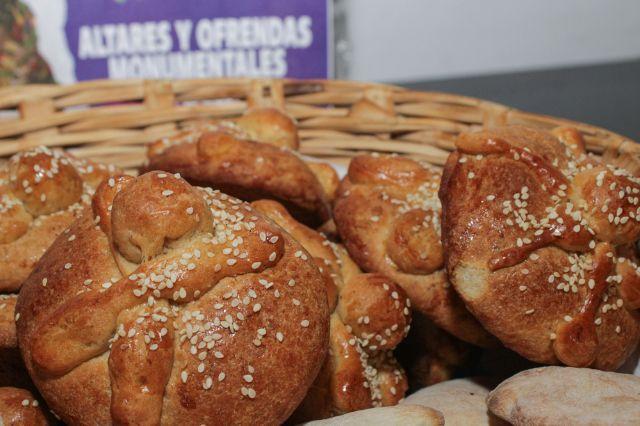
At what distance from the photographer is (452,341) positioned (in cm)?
218

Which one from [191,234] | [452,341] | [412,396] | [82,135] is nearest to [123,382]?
[191,234]

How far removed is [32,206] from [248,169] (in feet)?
2.15

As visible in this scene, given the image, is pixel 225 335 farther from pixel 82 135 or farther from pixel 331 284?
pixel 82 135

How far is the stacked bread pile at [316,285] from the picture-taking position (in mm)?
1495

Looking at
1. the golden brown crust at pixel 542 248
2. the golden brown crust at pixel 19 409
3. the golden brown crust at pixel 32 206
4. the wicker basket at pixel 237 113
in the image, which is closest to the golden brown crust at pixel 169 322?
the golden brown crust at pixel 19 409

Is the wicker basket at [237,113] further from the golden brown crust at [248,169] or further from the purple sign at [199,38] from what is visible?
the purple sign at [199,38]

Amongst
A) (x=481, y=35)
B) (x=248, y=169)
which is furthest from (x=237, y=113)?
(x=481, y=35)

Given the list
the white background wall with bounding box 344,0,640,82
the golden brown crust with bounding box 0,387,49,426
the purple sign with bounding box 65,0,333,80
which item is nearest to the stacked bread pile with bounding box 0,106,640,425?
the golden brown crust with bounding box 0,387,49,426

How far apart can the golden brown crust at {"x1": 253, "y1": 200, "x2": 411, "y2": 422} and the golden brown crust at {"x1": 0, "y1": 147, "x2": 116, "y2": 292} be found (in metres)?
0.60

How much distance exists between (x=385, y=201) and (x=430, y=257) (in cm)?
26

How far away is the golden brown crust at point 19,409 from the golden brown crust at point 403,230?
3.33 ft

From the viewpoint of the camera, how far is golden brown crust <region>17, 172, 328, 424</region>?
4.82 feet

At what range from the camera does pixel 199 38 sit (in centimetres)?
470

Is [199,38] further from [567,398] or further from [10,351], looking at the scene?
[567,398]
